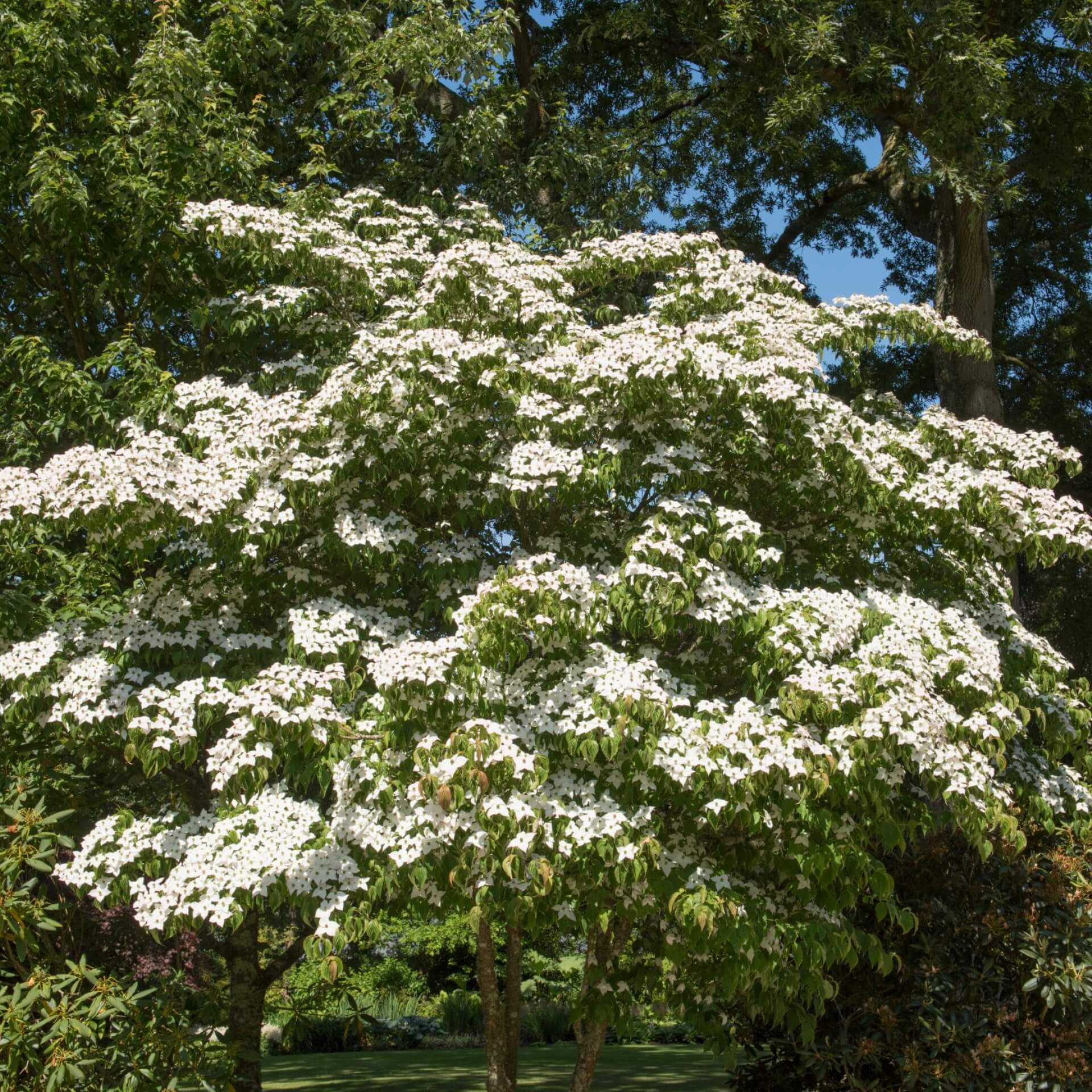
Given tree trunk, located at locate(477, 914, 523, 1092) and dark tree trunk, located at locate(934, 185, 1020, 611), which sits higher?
dark tree trunk, located at locate(934, 185, 1020, 611)

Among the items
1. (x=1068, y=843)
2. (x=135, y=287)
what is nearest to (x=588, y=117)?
(x=135, y=287)

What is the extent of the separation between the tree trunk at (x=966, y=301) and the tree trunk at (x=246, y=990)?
11251 millimetres

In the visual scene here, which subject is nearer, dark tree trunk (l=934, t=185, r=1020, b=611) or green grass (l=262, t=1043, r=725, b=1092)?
green grass (l=262, t=1043, r=725, b=1092)

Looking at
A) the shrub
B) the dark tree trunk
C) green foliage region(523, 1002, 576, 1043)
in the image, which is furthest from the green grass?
the dark tree trunk

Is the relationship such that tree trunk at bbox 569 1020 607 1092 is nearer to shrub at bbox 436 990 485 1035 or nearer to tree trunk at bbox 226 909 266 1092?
tree trunk at bbox 226 909 266 1092

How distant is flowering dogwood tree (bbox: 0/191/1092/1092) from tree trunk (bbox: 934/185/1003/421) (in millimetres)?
5576

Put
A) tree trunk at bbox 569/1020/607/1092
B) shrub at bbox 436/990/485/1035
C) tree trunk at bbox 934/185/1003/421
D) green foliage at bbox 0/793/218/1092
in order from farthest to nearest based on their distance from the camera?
shrub at bbox 436/990/485/1035
tree trunk at bbox 934/185/1003/421
tree trunk at bbox 569/1020/607/1092
green foliage at bbox 0/793/218/1092

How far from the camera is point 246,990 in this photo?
10570 mm

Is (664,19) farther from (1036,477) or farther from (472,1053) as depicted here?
(472,1053)

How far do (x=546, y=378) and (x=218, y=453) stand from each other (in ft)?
8.23

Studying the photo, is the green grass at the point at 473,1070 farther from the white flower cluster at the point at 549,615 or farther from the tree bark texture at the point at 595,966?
the white flower cluster at the point at 549,615

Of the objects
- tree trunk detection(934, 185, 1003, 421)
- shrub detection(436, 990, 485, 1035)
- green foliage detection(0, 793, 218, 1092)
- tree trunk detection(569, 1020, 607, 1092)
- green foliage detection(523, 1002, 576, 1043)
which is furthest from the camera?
shrub detection(436, 990, 485, 1035)

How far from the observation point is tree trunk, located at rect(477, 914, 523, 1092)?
9.57 m

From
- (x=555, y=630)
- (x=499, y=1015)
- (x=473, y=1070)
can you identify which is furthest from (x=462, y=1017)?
(x=555, y=630)
